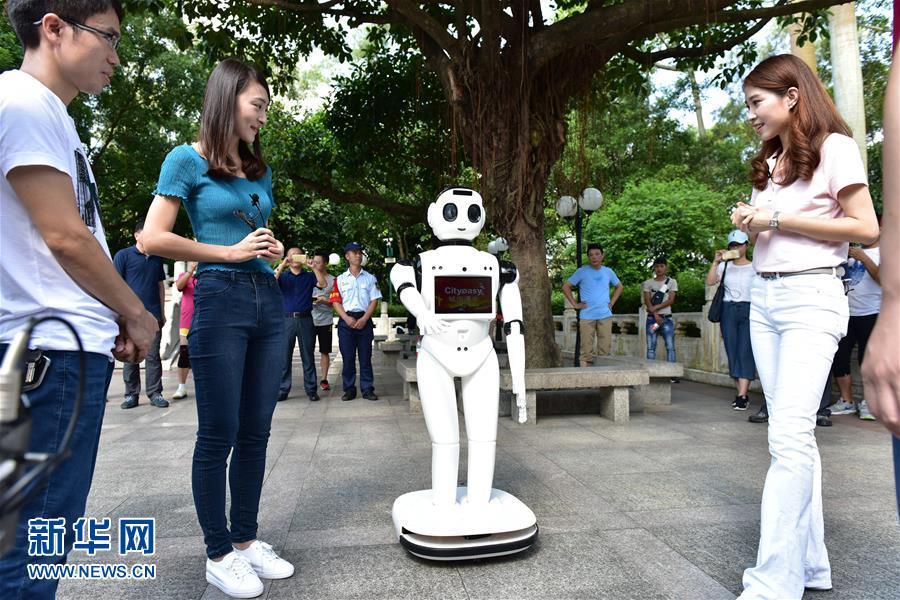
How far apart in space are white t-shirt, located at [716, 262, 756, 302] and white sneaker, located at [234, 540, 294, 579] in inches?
231

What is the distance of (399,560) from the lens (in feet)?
9.51

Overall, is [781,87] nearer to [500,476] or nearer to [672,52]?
[500,476]

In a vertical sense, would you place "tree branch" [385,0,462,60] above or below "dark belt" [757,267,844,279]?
above

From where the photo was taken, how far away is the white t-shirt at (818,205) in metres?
2.33

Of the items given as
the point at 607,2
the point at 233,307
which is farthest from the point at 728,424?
the point at 607,2

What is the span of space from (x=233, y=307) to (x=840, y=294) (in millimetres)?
2441

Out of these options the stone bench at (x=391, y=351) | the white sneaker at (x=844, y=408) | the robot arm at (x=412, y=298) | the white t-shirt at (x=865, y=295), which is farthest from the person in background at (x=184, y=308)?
the white sneaker at (x=844, y=408)

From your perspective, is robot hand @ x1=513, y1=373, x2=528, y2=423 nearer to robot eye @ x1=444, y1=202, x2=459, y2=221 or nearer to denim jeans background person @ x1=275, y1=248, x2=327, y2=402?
robot eye @ x1=444, y1=202, x2=459, y2=221

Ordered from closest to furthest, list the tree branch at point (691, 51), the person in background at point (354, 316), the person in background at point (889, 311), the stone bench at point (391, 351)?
1. the person in background at point (889, 311)
2. the tree branch at point (691, 51)
3. the person in background at point (354, 316)
4. the stone bench at point (391, 351)

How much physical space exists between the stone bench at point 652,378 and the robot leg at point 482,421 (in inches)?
153

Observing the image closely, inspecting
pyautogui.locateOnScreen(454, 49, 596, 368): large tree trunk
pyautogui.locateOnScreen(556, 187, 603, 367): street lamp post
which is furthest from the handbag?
pyautogui.locateOnScreen(556, 187, 603, 367): street lamp post

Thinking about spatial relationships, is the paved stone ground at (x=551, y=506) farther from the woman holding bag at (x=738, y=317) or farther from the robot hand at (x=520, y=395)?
the woman holding bag at (x=738, y=317)

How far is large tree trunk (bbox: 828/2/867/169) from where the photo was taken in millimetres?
12586

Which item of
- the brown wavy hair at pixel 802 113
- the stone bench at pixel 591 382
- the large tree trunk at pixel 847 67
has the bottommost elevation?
the stone bench at pixel 591 382
